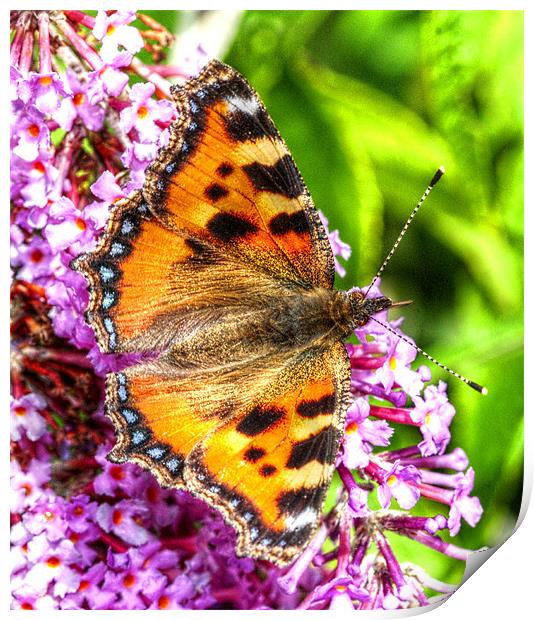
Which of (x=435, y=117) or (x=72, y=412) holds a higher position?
(x=435, y=117)

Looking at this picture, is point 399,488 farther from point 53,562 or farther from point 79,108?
point 79,108

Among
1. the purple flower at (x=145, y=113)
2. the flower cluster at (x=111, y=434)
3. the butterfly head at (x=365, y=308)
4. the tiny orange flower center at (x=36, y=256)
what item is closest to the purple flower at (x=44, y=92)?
the flower cluster at (x=111, y=434)

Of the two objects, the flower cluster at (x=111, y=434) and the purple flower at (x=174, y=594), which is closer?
the flower cluster at (x=111, y=434)

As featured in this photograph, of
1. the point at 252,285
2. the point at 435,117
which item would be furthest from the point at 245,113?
the point at 435,117

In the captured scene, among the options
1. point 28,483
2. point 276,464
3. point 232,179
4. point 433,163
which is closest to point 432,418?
point 276,464

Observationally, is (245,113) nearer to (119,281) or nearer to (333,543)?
(119,281)

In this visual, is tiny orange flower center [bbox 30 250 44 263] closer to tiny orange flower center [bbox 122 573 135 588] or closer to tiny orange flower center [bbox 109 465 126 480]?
tiny orange flower center [bbox 109 465 126 480]

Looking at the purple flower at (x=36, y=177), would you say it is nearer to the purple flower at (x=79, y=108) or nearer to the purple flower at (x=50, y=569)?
the purple flower at (x=79, y=108)
